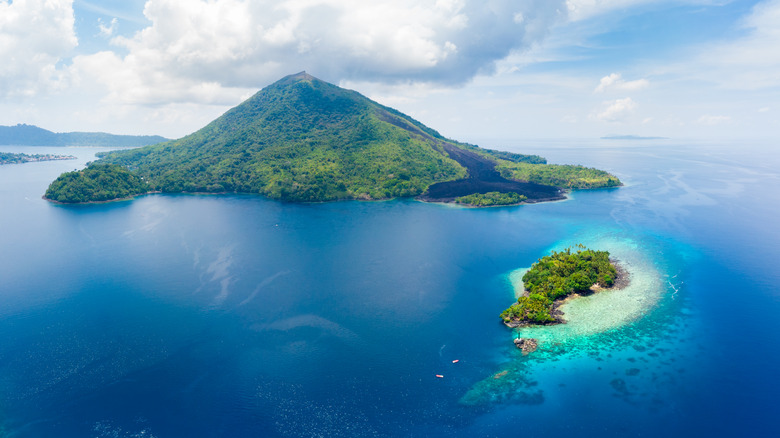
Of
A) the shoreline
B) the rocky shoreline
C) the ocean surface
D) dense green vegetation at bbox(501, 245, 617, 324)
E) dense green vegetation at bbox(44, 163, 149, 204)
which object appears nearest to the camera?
the ocean surface

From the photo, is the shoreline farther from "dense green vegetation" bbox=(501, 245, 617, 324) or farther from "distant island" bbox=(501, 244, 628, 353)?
"dense green vegetation" bbox=(501, 245, 617, 324)

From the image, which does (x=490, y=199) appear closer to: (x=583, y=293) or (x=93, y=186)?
(x=583, y=293)

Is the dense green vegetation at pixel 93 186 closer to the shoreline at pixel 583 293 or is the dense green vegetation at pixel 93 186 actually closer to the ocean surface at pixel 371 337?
the ocean surface at pixel 371 337

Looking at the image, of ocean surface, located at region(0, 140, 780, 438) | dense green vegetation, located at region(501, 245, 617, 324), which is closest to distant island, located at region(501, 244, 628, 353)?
dense green vegetation, located at region(501, 245, 617, 324)

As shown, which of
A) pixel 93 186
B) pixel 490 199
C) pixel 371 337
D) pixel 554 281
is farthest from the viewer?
pixel 93 186

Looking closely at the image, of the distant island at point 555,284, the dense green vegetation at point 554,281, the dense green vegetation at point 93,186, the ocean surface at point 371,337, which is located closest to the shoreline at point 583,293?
the distant island at point 555,284

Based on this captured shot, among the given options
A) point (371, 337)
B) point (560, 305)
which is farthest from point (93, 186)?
point (560, 305)

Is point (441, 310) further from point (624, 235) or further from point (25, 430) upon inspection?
point (624, 235)
